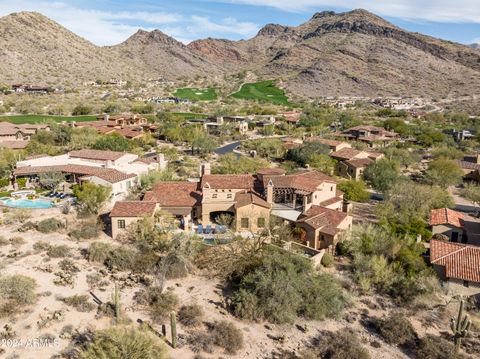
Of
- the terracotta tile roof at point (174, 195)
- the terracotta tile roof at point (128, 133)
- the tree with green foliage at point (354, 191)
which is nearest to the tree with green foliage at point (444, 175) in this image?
the tree with green foliage at point (354, 191)

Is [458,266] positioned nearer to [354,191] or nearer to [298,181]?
[298,181]

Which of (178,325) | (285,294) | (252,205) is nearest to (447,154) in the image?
(252,205)

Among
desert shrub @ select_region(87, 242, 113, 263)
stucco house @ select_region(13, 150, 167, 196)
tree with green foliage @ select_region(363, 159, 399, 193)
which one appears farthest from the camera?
tree with green foliage @ select_region(363, 159, 399, 193)

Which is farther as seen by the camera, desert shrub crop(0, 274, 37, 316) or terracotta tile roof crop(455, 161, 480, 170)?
terracotta tile roof crop(455, 161, 480, 170)

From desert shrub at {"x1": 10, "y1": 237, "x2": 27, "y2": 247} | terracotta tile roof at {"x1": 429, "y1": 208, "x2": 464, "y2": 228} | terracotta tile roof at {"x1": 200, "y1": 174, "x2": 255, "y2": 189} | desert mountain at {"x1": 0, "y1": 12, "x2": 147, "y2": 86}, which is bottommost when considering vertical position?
desert shrub at {"x1": 10, "y1": 237, "x2": 27, "y2": 247}

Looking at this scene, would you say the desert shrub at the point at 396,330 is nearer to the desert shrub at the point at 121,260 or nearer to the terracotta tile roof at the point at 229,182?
the desert shrub at the point at 121,260

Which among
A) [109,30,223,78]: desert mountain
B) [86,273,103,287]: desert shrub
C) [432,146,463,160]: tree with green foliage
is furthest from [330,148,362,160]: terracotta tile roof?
[109,30,223,78]: desert mountain

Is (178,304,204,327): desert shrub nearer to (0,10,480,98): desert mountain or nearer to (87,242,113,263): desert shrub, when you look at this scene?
(87,242,113,263): desert shrub

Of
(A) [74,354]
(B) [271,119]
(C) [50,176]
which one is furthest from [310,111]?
(A) [74,354]
